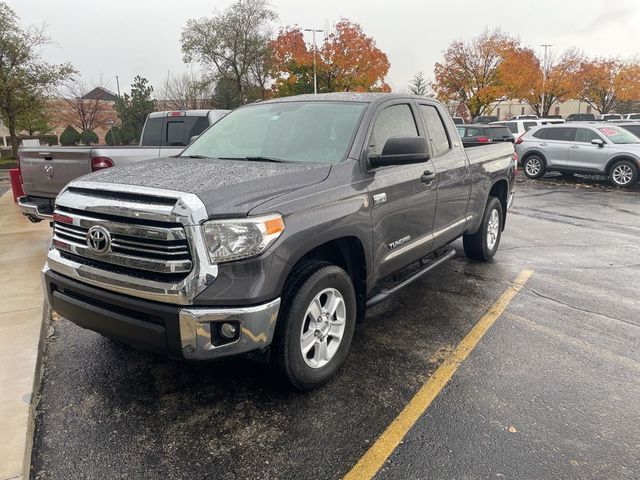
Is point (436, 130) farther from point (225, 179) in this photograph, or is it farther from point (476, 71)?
point (476, 71)

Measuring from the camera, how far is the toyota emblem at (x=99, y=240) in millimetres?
2752

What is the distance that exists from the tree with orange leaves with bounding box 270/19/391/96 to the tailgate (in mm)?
33424

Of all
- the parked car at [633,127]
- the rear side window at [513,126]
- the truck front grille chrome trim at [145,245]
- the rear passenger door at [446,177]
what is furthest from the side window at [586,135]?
the truck front grille chrome trim at [145,245]

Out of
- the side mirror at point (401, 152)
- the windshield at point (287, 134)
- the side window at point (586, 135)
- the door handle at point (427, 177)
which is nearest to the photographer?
the side mirror at point (401, 152)

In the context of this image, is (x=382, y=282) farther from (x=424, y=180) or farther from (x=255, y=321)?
(x=255, y=321)

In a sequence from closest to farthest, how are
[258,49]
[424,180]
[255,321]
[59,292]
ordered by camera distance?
[255,321], [59,292], [424,180], [258,49]

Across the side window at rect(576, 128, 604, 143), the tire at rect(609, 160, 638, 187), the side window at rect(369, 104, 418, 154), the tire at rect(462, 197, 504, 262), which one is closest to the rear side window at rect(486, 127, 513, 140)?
the side window at rect(576, 128, 604, 143)

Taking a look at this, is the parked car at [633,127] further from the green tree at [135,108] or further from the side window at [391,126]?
the green tree at [135,108]

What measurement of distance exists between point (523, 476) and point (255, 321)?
158 centimetres

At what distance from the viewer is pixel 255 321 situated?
259 centimetres

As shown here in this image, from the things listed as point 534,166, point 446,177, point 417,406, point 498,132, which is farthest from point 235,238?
point 498,132

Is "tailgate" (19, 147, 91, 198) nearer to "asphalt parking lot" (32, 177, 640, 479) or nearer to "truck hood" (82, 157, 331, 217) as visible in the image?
"asphalt parking lot" (32, 177, 640, 479)

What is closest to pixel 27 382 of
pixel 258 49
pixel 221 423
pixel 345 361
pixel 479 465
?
pixel 221 423

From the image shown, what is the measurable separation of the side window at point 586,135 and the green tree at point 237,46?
31277mm
